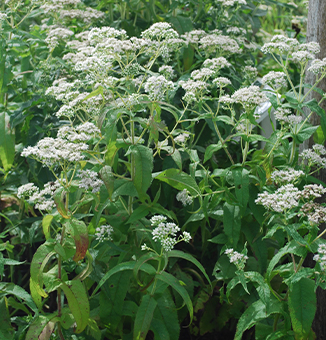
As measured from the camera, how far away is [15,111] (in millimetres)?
3467

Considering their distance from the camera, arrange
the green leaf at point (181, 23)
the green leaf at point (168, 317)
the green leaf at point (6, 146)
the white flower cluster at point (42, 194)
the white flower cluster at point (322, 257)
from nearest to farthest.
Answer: the white flower cluster at point (322, 257) → the white flower cluster at point (42, 194) → the green leaf at point (168, 317) → the green leaf at point (6, 146) → the green leaf at point (181, 23)

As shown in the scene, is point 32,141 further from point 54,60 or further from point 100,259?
point 100,259

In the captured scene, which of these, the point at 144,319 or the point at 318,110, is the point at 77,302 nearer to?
the point at 144,319

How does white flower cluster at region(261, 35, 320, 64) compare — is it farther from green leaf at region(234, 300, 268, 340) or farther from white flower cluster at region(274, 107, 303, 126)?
green leaf at region(234, 300, 268, 340)

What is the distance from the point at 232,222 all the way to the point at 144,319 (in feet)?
2.97

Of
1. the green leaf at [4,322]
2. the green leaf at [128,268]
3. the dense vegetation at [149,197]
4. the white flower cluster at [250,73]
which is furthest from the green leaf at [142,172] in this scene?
the white flower cluster at [250,73]

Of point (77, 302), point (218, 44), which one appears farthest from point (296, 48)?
point (77, 302)

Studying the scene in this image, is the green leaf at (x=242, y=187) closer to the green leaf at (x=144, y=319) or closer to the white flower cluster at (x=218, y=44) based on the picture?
the green leaf at (x=144, y=319)

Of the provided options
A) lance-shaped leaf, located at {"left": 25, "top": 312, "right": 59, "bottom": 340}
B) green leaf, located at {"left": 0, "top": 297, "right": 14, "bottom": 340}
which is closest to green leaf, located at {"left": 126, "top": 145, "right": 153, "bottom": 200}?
lance-shaped leaf, located at {"left": 25, "top": 312, "right": 59, "bottom": 340}

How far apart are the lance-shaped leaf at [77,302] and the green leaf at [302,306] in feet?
3.73

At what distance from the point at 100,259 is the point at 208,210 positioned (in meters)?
0.85

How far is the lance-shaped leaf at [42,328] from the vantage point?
92.3 inches

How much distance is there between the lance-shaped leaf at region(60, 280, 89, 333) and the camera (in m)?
2.34

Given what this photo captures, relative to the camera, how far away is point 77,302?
2.35m
